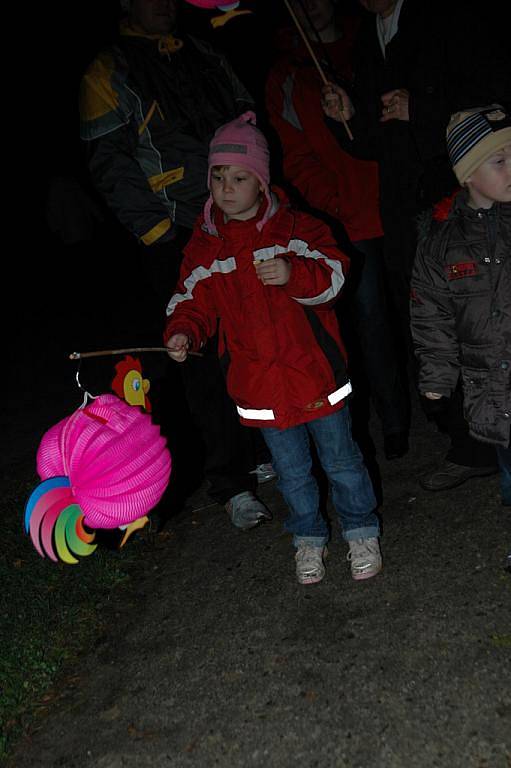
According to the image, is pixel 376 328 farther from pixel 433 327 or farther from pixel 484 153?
pixel 484 153

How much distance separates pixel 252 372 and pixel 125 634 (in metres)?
1.20

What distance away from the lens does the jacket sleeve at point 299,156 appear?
405cm

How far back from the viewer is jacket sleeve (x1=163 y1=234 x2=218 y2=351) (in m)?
3.18

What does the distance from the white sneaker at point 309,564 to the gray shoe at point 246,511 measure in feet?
1.70

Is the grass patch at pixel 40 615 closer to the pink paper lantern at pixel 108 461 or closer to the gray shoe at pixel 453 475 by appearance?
the pink paper lantern at pixel 108 461

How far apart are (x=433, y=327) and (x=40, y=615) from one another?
2.09 metres

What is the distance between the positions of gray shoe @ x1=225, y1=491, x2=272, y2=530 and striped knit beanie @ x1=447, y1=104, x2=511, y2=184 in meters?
1.81

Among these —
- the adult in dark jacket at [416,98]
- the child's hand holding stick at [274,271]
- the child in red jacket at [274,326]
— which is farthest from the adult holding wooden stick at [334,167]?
the child's hand holding stick at [274,271]

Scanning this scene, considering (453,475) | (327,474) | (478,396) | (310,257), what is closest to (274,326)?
(310,257)

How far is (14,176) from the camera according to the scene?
22391 millimetres

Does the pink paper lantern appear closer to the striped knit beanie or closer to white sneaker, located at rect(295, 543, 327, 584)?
white sneaker, located at rect(295, 543, 327, 584)

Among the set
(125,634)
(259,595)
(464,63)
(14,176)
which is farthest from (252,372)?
(14,176)

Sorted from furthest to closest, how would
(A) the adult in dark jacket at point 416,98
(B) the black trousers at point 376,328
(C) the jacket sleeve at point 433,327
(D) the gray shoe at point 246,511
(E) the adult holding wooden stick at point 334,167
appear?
(B) the black trousers at point 376,328, (E) the adult holding wooden stick at point 334,167, (D) the gray shoe at point 246,511, (A) the adult in dark jacket at point 416,98, (C) the jacket sleeve at point 433,327

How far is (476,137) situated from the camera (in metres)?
2.84
